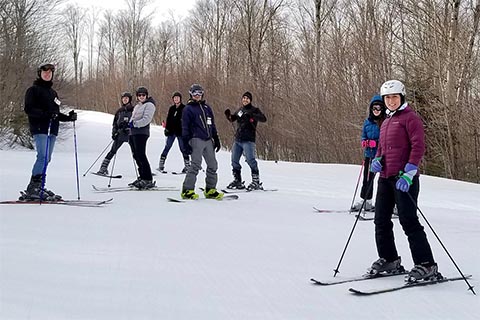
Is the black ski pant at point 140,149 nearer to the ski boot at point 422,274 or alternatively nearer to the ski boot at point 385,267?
the ski boot at point 385,267

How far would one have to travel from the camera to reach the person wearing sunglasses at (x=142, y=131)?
981 centimetres

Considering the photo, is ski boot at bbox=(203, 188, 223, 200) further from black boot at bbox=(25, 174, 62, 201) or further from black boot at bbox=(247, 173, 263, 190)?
black boot at bbox=(25, 174, 62, 201)

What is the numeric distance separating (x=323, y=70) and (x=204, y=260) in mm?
20922

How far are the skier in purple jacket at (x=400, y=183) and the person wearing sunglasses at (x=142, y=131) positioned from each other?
5641 millimetres

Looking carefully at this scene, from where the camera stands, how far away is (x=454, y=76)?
17.2 meters

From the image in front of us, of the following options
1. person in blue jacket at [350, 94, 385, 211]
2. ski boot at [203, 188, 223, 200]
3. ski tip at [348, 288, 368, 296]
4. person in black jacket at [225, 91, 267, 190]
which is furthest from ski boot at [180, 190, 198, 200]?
ski tip at [348, 288, 368, 296]

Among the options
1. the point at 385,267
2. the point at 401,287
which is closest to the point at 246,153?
the point at 385,267

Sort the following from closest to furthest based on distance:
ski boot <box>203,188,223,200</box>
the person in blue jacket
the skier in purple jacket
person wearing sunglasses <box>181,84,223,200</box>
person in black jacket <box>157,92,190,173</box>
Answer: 1. the skier in purple jacket
2. the person in blue jacket
3. person wearing sunglasses <box>181,84,223,200</box>
4. ski boot <box>203,188,223,200</box>
5. person in black jacket <box>157,92,190,173</box>

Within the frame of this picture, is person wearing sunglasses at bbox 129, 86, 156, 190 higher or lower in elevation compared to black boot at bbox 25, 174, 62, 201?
higher

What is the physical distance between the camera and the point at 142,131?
391 inches

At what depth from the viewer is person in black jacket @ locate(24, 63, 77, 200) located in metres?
7.70

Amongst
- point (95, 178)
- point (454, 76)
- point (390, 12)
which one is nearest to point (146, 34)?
point (390, 12)

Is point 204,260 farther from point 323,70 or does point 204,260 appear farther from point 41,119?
point 323,70

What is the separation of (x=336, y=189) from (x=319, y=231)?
16.3ft
